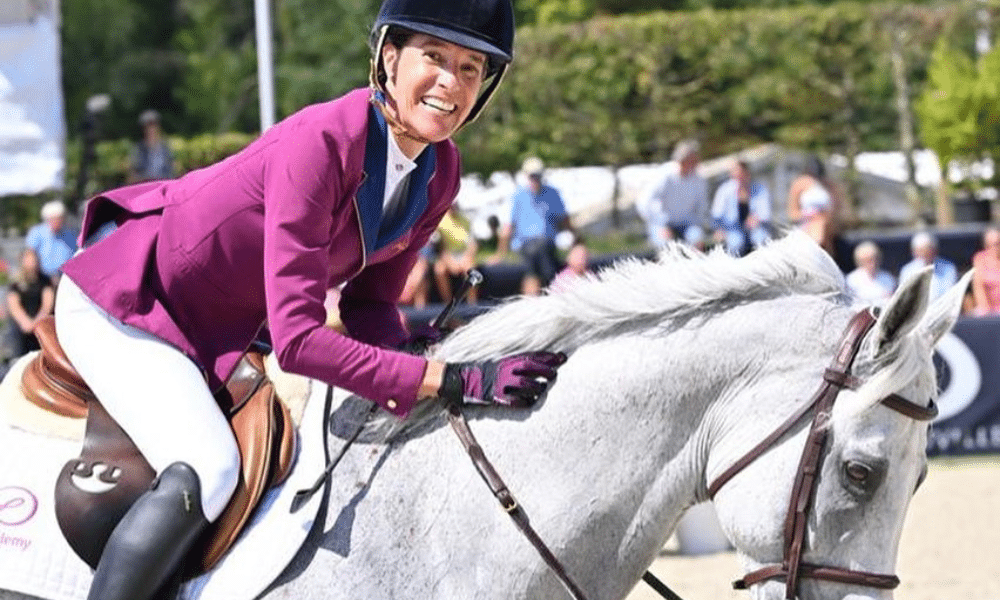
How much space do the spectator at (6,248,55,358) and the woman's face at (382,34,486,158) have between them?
31.5 ft

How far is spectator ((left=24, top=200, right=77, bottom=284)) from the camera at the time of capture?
13828 mm

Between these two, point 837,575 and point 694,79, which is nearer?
point 837,575

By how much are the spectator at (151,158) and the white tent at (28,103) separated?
9.82 ft

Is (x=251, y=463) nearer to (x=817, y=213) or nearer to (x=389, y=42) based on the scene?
(x=389, y=42)

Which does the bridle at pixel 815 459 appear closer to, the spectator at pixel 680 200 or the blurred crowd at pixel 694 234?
the blurred crowd at pixel 694 234

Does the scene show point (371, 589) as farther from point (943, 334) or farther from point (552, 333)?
point (943, 334)

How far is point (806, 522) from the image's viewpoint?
3432 millimetres

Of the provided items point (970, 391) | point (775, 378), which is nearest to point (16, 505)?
point (775, 378)

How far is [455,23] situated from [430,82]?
0.44 feet

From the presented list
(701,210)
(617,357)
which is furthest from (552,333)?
(701,210)

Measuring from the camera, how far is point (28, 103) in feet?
39.9

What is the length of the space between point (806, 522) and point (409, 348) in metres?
1.02

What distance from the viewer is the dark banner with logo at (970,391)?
39.8 feet

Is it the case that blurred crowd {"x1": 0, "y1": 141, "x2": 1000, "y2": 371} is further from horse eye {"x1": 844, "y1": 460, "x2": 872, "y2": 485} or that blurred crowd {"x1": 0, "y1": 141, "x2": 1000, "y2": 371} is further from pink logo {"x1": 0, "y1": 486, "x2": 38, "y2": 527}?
pink logo {"x1": 0, "y1": 486, "x2": 38, "y2": 527}
